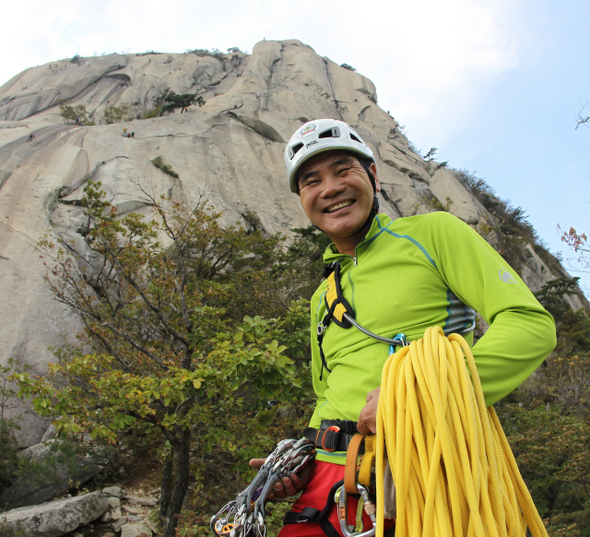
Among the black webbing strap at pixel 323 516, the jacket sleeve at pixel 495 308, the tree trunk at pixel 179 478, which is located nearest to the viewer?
the jacket sleeve at pixel 495 308

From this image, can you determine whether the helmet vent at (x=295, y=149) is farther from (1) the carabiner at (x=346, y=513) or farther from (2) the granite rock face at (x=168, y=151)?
(2) the granite rock face at (x=168, y=151)

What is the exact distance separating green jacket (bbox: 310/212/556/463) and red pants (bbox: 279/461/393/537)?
54mm

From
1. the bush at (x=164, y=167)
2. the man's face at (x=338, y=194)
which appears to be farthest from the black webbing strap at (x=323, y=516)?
the bush at (x=164, y=167)

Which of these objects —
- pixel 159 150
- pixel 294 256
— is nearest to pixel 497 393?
pixel 294 256

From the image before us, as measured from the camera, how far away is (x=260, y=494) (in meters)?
1.66

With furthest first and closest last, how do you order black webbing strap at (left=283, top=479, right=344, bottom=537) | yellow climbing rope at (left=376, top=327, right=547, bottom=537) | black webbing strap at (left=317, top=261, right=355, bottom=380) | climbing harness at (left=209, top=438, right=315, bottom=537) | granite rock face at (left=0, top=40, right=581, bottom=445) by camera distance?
granite rock face at (left=0, top=40, right=581, bottom=445) < black webbing strap at (left=317, top=261, right=355, bottom=380) < climbing harness at (left=209, top=438, right=315, bottom=537) < black webbing strap at (left=283, top=479, right=344, bottom=537) < yellow climbing rope at (left=376, top=327, right=547, bottom=537)

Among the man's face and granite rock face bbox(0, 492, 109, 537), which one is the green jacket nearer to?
the man's face

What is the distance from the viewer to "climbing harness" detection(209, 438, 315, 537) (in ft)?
5.33

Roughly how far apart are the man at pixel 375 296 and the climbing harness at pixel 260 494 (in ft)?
0.16

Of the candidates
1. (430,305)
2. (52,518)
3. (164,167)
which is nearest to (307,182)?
(430,305)

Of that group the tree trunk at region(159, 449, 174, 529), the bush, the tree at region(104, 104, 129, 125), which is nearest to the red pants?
the tree trunk at region(159, 449, 174, 529)

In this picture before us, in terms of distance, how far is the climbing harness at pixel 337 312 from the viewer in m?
1.54

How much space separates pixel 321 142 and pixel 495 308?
3.63 feet

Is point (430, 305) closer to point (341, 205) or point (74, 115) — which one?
point (341, 205)
